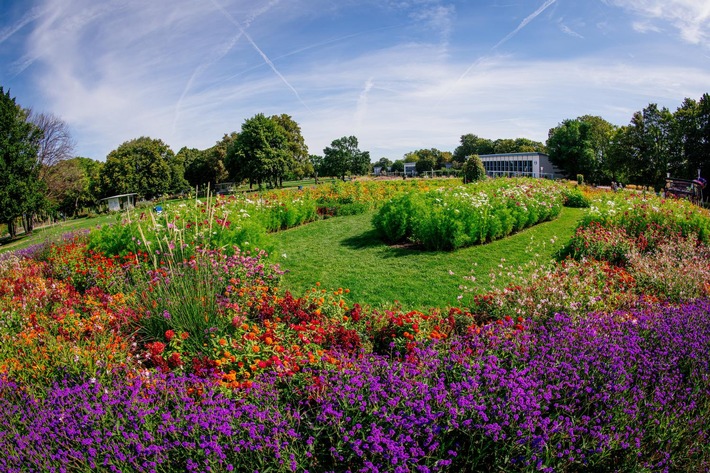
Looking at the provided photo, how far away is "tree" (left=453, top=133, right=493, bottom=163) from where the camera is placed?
360 feet

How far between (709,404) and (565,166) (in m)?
70.3

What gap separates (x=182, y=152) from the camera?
7025 centimetres

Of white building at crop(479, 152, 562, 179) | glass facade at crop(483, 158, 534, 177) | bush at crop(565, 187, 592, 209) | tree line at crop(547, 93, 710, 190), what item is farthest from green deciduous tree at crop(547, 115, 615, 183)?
bush at crop(565, 187, 592, 209)

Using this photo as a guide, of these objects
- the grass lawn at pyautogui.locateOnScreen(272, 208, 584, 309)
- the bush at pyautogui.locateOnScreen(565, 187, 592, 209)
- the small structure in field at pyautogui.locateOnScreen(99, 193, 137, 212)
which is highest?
Answer: the small structure in field at pyautogui.locateOnScreen(99, 193, 137, 212)

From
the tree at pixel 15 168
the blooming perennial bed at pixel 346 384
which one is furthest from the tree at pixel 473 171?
the tree at pixel 15 168

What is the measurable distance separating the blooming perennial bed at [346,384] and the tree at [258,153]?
3490 cm

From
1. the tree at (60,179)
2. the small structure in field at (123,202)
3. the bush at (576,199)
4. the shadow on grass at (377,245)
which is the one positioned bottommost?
the shadow on grass at (377,245)

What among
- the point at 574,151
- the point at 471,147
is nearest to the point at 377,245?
the point at 574,151

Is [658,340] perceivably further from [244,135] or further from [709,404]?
[244,135]

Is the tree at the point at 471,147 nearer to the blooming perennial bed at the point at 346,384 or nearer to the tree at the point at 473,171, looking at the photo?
the tree at the point at 473,171

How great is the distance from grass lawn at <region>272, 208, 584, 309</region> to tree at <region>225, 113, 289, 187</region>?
28.2 meters

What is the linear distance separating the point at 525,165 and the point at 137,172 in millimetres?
58596

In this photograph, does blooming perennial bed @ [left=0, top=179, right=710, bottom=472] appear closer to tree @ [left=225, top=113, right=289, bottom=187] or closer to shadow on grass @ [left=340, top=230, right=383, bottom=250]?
shadow on grass @ [left=340, top=230, right=383, bottom=250]

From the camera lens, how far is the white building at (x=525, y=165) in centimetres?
6662
